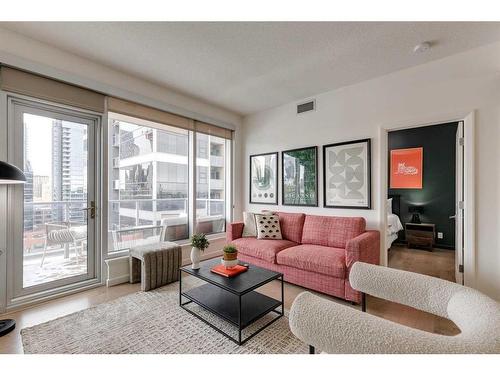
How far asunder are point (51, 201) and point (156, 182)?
4.01 feet

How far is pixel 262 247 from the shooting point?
3.02 meters

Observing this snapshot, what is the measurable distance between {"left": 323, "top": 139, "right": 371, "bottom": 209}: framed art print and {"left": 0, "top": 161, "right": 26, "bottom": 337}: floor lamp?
334 cm

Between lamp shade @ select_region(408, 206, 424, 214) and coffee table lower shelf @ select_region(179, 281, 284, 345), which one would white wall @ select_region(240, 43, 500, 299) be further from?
lamp shade @ select_region(408, 206, 424, 214)

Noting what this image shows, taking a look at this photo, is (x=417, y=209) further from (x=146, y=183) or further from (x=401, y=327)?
(x=146, y=183)

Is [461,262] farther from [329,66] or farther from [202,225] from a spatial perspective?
[202,225]

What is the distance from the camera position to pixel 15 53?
7.05ft

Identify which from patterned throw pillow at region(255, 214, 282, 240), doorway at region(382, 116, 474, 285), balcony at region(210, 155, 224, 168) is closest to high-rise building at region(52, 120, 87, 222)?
balcony at region(210, 155, 224, 168)

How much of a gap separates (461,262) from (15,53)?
5031mm

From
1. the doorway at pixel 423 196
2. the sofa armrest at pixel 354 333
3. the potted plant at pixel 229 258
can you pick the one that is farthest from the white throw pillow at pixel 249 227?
the sofa armrest at pixel 354 333

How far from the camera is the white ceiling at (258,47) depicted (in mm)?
2043

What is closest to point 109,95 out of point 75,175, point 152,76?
point 152,76

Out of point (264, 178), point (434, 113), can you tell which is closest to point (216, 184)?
point (264, 178)

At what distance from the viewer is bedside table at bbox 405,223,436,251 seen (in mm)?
4363

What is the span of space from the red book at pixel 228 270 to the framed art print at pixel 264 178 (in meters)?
1.94
